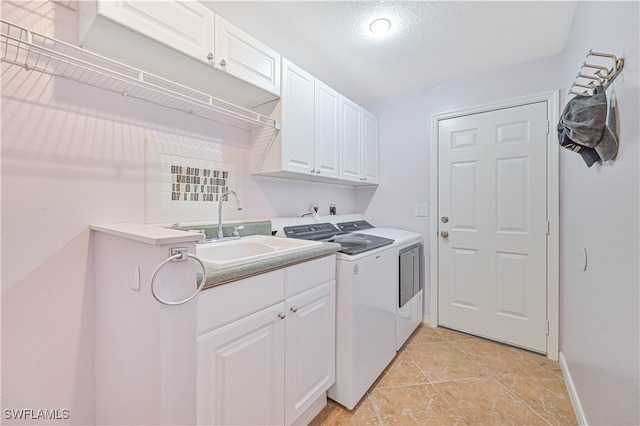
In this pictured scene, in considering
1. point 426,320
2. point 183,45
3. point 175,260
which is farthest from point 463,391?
point 183,45

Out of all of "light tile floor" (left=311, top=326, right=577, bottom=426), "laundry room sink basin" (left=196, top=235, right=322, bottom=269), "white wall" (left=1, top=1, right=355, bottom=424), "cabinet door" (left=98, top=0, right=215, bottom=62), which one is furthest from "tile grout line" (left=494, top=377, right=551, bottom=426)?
"cabinet door" (left=98, top=0, right=215, bottom=62)

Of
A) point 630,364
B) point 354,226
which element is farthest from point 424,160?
point 630,364

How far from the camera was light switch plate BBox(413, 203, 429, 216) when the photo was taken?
2643 mm

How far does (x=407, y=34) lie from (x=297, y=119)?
0.95 m

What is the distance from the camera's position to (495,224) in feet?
7.56

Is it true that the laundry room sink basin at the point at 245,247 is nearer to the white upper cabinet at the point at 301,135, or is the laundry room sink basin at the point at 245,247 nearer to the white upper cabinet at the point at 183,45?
the white upper cabinet at the point at 301,135

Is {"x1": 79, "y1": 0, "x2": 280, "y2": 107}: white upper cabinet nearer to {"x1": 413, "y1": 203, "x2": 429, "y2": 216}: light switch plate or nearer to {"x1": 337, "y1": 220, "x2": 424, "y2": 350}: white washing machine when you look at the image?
{"x1": 337, "y1": 220, "x2": 424, "y2": 350}: white washing machine

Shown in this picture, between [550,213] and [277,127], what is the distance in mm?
2169

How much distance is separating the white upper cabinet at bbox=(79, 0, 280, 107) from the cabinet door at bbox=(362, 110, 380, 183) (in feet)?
3.97

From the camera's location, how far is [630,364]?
889mm

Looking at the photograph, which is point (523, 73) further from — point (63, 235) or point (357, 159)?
point (63, 235)

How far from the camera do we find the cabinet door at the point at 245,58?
4.49 ft

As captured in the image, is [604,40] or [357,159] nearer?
[604,40]

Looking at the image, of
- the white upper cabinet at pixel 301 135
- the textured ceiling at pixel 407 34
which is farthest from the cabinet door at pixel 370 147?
the white upper cabinet at pixel 301 135
